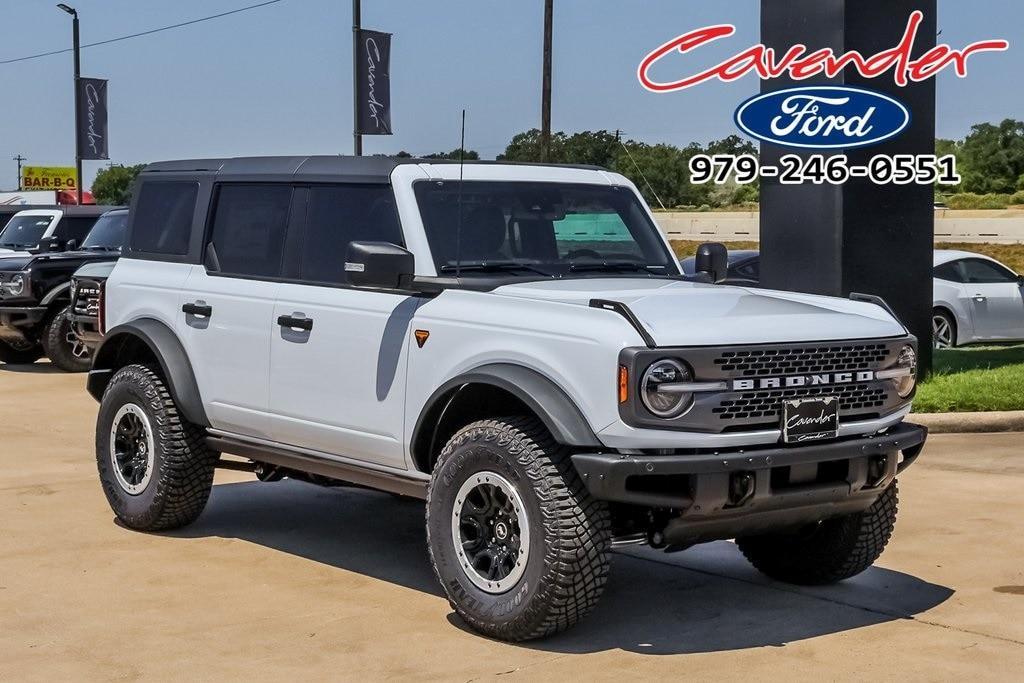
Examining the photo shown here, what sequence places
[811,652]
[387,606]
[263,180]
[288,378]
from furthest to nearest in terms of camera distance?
1. [263,180]
2. [288,378]
3. [387,606]
4. [811,652]

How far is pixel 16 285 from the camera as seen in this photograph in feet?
57.2

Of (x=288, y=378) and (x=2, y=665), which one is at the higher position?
(x=288, y=378)

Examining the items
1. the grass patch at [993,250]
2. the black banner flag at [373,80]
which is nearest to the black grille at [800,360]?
the black banner flag at [373,80]

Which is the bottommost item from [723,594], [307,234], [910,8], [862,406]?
[723,594]

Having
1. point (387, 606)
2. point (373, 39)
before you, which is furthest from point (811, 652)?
point (373, 39)

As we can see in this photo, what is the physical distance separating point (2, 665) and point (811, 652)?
119 inches

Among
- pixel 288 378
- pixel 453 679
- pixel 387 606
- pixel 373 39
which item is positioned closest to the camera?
pixel 453 679

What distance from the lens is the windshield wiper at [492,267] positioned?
6715 millimetres

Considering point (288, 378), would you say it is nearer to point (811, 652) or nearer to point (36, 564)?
point (36, 564)

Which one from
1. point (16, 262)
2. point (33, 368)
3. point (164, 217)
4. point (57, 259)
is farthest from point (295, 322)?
point (33, 368)

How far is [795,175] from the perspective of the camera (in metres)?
13.6

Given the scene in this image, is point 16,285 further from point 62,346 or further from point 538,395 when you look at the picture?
point 538,395

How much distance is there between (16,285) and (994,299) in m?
11.5

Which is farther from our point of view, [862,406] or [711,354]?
[862,406]
